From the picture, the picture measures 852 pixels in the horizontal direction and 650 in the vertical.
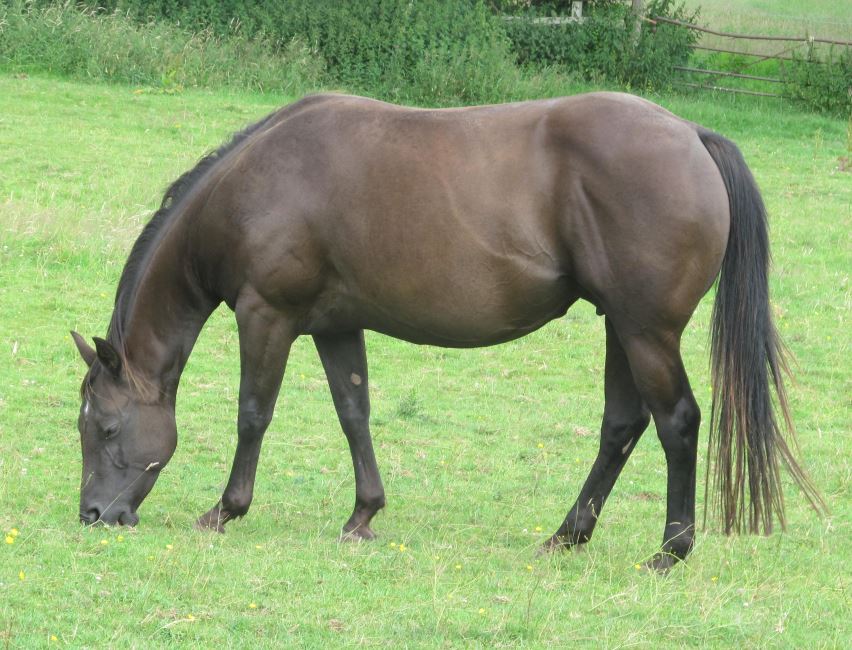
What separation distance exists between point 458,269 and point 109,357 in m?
1.90

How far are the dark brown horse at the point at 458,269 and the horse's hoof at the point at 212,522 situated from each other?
0.01 meters

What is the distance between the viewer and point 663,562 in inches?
222

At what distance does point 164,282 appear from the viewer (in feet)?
20.6

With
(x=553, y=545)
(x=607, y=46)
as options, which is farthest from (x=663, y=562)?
(x=607, y=46)

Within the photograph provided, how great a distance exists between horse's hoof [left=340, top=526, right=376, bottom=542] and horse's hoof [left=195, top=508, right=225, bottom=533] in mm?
622

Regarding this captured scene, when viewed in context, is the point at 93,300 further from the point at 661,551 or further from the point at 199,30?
the point at 199,30

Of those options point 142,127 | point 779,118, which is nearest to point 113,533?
point 142,127

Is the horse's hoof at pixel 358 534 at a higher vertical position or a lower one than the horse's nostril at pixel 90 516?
higher

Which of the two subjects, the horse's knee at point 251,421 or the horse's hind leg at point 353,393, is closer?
the horse's knee at point 251,421

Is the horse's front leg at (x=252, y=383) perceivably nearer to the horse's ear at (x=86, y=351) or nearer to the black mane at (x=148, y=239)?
the black mane at (x=148, y=239)

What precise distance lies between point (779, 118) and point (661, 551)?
53.6 ft

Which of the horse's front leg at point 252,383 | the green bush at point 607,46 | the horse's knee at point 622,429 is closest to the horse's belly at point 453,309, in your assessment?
the horse's front leg at point 252,383

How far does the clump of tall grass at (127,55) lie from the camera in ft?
61.2

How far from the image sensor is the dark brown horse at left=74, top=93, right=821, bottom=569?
5418 millimetres
